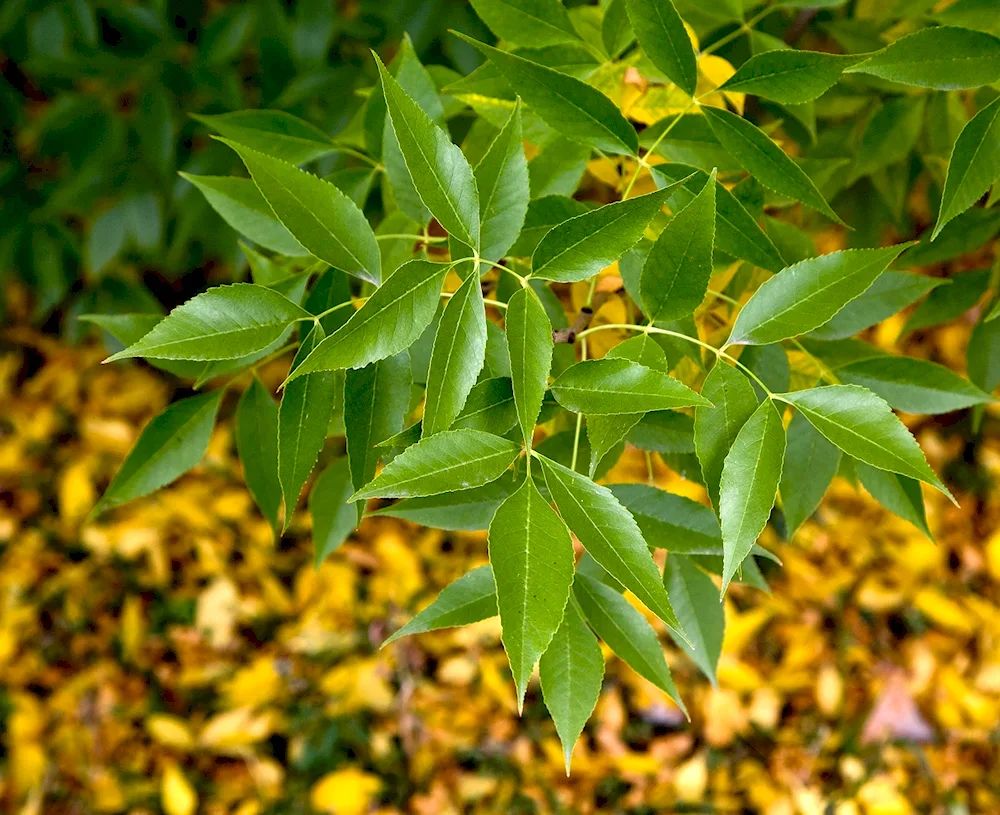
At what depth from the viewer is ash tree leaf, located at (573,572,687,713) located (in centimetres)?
52

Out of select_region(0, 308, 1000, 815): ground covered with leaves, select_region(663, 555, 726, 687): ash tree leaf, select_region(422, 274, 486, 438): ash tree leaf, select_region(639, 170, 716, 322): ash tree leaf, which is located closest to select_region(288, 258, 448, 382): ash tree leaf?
select_region(422, 274, 486, 438): ash tree leaf

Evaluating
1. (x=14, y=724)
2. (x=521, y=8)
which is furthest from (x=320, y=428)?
(x=14, y=724)

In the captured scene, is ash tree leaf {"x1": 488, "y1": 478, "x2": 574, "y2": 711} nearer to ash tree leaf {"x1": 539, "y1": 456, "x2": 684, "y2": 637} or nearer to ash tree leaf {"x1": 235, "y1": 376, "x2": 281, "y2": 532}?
ash tree leaf {"x1": 539, "y1": 456, "x2": 684, "y2": 637}

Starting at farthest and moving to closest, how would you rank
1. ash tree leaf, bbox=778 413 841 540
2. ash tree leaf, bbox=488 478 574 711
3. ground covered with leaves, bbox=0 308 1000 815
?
ground covered with leaves, bbox=0 308 1000 815, ash tree leaf, bbox=778 413 841 540, ash tree leaf, bbox=488 478 574 711

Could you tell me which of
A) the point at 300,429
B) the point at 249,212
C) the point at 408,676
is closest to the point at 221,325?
the point at 300,429

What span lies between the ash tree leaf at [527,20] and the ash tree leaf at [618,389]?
0.26 meters

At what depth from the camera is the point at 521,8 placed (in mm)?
560

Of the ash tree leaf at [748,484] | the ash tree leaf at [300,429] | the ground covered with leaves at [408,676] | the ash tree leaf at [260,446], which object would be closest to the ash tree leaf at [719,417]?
the ash tree leaf at [748,484]

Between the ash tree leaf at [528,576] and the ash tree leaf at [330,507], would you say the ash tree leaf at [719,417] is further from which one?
the ash tree leaf at [330,507]

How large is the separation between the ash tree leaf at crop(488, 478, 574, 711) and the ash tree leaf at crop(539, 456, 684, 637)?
0.01 metres

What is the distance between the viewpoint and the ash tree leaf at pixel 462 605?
0.51 meters

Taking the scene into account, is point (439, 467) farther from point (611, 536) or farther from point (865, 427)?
point (865, 427)

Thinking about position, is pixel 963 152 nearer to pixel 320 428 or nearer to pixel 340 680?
pixel 320 428

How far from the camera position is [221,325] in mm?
455
